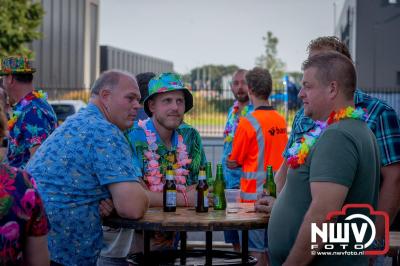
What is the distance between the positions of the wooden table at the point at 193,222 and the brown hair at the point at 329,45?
114cm

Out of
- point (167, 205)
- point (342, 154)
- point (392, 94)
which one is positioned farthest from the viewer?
point (392, 94)

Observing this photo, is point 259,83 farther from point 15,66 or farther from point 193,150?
point 15,66

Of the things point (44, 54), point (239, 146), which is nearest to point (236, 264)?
point (239, 146)

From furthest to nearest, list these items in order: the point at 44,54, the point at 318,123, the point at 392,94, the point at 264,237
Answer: the point at 44,54 → the point at 392,94 → the point at 264,237 → the point at 318,123

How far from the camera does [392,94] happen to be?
930 inches

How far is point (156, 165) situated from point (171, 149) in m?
0.20

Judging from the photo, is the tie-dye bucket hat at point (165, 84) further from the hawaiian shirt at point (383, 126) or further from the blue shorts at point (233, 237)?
the blue shorts at point (233, 237)

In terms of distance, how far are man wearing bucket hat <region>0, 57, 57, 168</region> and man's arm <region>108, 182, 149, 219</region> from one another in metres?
2.19

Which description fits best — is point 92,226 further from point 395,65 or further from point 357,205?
point 395,65

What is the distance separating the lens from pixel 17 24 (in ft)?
115

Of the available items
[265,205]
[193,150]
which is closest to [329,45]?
[265,205]

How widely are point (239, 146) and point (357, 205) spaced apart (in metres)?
3.77

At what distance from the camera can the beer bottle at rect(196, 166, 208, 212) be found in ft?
18.1

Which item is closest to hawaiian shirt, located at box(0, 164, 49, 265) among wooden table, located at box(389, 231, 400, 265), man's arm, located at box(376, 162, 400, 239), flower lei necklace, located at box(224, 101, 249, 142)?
man's arm, located at box(376, 162, 400, 239)
